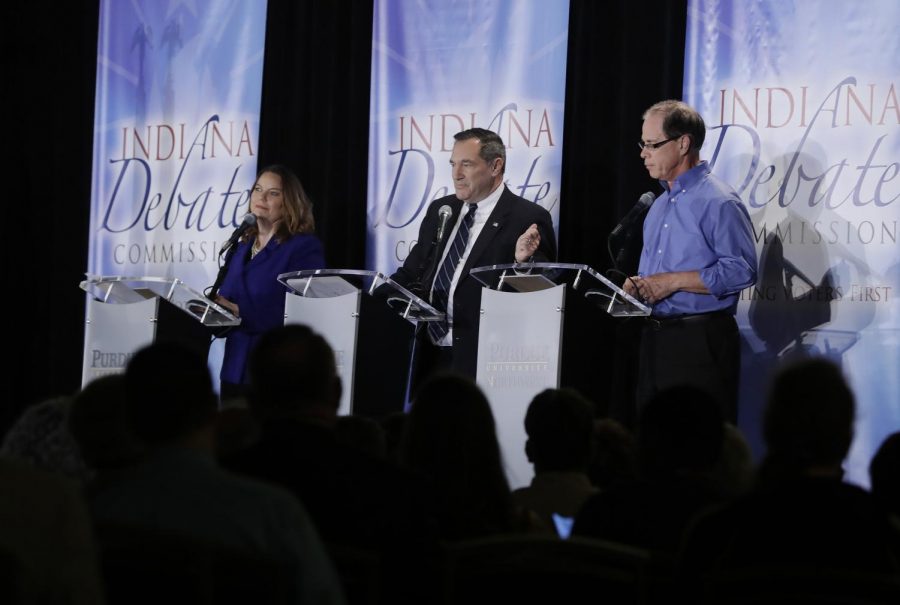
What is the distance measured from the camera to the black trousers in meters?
5.20

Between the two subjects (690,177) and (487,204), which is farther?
(487,204)

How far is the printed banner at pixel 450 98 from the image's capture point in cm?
645

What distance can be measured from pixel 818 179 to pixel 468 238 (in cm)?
166

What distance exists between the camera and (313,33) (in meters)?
7.30

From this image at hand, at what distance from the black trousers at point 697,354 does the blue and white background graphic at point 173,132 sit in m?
2.98

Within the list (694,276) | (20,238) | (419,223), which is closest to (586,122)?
(419,223)

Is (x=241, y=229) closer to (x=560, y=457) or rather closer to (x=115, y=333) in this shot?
(x=115, y=333)

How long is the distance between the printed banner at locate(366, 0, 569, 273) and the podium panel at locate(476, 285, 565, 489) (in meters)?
1.44

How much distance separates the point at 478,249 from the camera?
5836mm

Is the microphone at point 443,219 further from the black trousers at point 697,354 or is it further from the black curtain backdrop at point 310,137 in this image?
the black trousers at point 697,354

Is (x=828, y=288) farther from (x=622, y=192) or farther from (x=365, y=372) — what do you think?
(x=365, y=372)

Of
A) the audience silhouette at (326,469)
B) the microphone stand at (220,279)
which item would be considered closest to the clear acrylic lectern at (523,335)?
the microphone stand at (220,279)

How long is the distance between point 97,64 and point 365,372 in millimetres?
3600

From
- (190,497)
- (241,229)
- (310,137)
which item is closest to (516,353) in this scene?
(241,229)
